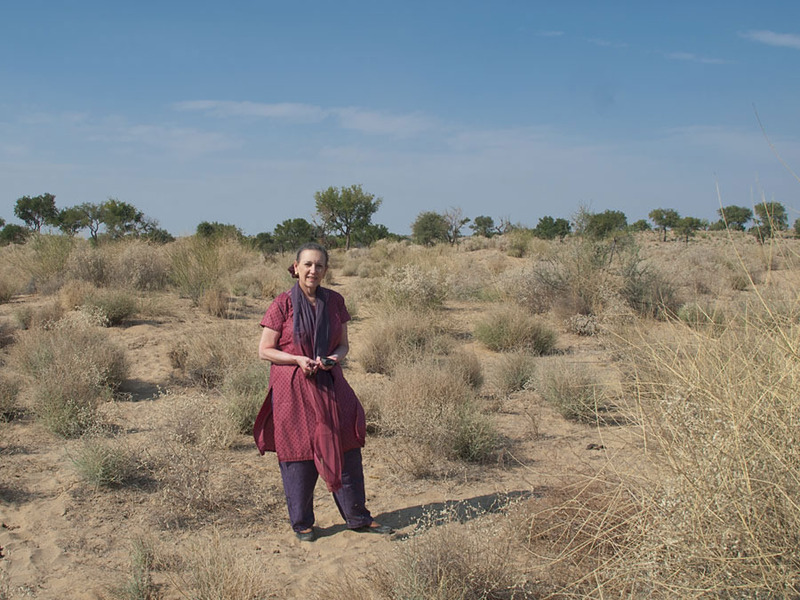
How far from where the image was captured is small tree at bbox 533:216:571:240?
108 ft

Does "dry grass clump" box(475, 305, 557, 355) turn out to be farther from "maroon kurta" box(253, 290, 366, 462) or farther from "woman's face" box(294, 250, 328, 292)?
"woman's face" box(294, 250, 328, 292)

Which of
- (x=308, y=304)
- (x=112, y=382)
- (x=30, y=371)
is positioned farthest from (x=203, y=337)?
(x=308, y=304)

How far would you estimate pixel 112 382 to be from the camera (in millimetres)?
7645

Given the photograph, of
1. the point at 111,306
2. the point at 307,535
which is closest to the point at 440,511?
the point at 307,535

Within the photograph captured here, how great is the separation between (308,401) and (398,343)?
5.50 metres

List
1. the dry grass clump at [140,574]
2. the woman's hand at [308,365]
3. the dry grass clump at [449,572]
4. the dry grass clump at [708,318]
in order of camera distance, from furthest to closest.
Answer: the woman's hand at [308,365] < the dry grass clump at [708,318] < the dry grass clump at [140,574] < the dry grass clump at [449,572]

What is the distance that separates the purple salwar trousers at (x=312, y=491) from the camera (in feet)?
13.5

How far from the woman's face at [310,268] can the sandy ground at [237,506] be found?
1584 mm

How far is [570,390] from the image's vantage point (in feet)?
23.1

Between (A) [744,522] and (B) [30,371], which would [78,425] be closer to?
(B) [30,371]

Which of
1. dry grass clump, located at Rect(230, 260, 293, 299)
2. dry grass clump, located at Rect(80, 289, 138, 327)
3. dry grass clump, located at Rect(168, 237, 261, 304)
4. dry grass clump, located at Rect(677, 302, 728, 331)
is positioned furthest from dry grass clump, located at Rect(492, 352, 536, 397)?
dry grass clump, located at Rect(230, 260, 293, 299)

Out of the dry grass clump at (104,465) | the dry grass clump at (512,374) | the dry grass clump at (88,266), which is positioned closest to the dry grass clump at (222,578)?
the dry grass clump at (104,465)

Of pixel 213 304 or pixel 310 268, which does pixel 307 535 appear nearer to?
pixel 310 268

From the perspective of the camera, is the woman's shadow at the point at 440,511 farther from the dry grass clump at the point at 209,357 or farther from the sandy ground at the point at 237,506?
the dry grass clump at the point at 209,357
